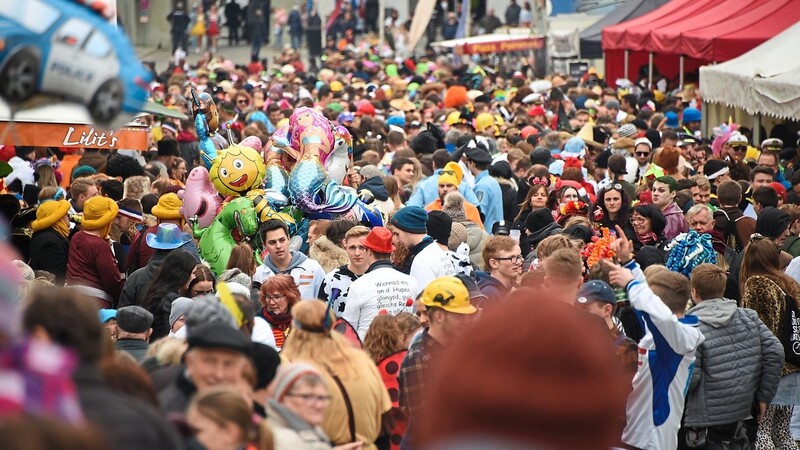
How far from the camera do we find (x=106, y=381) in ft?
11.3

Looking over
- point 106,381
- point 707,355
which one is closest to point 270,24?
point 707,355

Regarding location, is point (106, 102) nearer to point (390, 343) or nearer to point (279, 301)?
point (390, 343)

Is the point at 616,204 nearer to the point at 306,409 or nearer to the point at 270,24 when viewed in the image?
the point at 306,409

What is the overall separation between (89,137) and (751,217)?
5289 millimetres

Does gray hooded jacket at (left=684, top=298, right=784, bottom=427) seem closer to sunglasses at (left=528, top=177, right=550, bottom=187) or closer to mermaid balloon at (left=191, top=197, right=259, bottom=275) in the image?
mermaid balloon at (left=191, top=197, right=259, bottom=275)

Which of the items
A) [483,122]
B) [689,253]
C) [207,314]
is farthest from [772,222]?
[483,122]

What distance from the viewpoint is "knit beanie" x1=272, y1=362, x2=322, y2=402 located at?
14.4 ft

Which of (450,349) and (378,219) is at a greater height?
(450,349)

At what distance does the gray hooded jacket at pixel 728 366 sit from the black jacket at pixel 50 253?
15.6 ft

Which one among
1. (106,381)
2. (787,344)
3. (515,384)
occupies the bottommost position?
(787,344)

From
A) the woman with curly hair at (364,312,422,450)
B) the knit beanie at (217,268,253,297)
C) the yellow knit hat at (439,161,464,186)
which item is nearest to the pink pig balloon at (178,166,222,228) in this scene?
the knit beanie at (217,268,253,297)

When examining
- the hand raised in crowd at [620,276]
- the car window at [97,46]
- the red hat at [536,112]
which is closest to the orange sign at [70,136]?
the hand raised in crowd at [620,276]

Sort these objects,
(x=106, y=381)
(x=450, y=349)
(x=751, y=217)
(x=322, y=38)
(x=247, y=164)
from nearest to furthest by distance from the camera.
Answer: (x=450, y=349) < (x=106, y=381) < (x=247, y=164) < (x=751, y=217) < (x=322, y=38)

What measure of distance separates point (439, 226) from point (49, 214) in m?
2.98
